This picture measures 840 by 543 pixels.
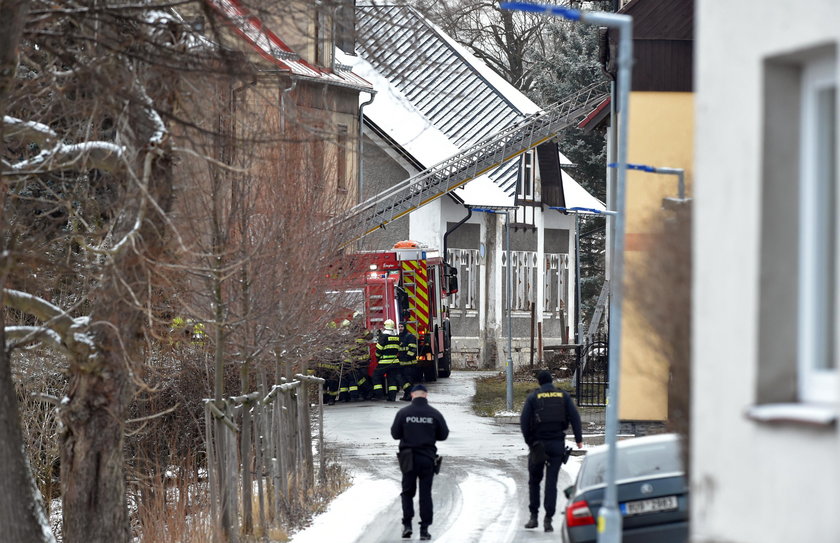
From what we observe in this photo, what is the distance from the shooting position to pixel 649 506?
411 inches

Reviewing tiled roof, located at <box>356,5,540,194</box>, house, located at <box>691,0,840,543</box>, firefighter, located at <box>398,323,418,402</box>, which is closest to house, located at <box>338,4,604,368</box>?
tiled roof, located at <box>356,5,540,194</box>

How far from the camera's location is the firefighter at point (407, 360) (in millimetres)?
27484

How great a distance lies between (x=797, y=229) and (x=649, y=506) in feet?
18.3

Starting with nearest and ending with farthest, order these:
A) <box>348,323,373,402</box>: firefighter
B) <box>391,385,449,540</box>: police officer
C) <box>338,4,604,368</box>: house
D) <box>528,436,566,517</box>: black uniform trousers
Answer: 1. <box>391,385,449,540</box>: police officer
2. <box>528,436,566,517</box>: black uniform trousers
3. <box>348,323,373,402</box>: firefighter
4. <box>338,4,604,368</box>: house

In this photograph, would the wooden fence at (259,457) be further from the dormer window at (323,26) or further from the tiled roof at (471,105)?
the tiled roof at (471,105)

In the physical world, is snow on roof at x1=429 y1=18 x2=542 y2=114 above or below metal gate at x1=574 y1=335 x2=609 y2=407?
above

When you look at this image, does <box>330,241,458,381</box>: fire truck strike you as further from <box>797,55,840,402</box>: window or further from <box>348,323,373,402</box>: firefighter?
<box>797,55,840,402</box>: window

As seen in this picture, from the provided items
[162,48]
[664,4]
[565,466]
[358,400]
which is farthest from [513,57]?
[162,48]

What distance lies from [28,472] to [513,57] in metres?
40.0

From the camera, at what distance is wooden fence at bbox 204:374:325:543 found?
12.7m

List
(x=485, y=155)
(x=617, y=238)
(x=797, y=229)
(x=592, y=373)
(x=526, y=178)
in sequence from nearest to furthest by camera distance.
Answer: (x=797, y=229) < (x=617, y=238) < (x=592, y=373) < (x=485, y=155) < (x=526, y=178)

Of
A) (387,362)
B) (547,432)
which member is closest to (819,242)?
(547,432)

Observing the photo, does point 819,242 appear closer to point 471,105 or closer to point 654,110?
point 654,110

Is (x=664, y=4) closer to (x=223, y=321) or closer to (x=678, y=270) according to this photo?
(x=223, y=321)
